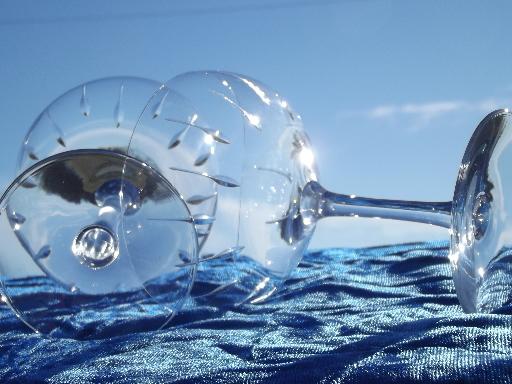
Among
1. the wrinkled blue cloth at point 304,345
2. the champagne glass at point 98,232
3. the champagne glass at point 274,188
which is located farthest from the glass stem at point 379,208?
the champagne glass at point 98,232

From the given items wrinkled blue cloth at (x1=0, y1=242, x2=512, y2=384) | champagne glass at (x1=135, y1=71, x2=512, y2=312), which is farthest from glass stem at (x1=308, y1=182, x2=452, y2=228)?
wrinkled blue cloth at (x1=0, y1=242, x2=512, y2=384)

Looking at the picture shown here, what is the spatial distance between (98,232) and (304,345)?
27 centimetres

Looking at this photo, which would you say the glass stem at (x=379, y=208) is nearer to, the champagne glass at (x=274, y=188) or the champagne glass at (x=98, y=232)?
the champagne glass at (x=274, y=188)

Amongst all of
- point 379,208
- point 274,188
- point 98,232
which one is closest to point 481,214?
point 379,208

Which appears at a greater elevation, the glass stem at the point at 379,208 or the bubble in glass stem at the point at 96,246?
the glass stem at the point at 379,208

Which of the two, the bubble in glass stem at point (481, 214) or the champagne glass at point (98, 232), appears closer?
the champagne glass at point (98, 232)

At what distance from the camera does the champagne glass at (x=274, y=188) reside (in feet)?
3.29

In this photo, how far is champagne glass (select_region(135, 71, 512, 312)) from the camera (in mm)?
1002

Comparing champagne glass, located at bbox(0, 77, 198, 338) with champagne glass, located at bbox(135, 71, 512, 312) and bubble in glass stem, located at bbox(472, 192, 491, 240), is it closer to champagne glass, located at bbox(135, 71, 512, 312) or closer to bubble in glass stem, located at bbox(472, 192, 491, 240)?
champagne glass, located at bbox(135, 71, 512, 312)

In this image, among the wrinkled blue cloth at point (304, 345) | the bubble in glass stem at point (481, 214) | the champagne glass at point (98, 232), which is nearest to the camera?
the wrinkled blue cloth at point (304, 345)

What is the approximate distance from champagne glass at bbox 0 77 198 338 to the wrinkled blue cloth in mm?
60

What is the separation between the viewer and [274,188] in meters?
1.04

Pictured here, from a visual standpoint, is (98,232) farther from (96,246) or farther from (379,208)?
(379,208)

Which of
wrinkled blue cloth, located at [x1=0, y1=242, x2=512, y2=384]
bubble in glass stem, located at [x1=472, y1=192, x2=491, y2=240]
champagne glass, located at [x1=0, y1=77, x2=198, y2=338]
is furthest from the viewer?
bubble in glass stem, located at [x1=472, y1=192, x2=491, y2=240]
